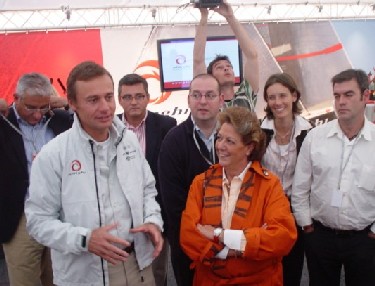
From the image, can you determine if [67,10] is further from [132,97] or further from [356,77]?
[356,77]

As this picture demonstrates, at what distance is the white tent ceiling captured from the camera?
5926 mm

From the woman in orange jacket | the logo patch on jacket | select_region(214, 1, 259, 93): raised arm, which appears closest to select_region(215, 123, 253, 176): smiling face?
the woman in orange jacket

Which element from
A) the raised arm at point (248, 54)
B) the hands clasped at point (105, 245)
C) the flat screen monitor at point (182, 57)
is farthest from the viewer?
the flat screen monitor at point (182, 57)

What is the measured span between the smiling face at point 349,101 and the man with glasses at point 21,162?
1.63m

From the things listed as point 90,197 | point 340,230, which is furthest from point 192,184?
point 340,230

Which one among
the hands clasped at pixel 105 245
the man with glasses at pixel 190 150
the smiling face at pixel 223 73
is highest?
the smiling face at pixel 223 73

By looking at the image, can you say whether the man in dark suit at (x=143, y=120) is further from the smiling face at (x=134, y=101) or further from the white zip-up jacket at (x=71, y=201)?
the white zip-up jacket at (x=71, y=201)

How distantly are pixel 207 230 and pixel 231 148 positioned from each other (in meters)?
0.39

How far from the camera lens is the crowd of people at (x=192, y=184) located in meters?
1.55

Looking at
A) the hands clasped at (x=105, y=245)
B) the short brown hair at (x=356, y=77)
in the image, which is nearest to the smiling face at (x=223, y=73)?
the short brown hair at (x=356, y=77)

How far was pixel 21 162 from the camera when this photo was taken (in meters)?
2.35

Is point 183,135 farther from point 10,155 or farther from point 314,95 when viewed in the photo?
point 314,95

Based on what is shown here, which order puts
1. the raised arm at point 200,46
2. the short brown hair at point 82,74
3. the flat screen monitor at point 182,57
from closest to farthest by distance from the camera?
the short brown hair at point 82,74 → the raised arm at point 200,46 → the flat screen monitor at point 182,57

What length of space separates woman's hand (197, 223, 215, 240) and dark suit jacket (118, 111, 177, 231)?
2.68 feet
